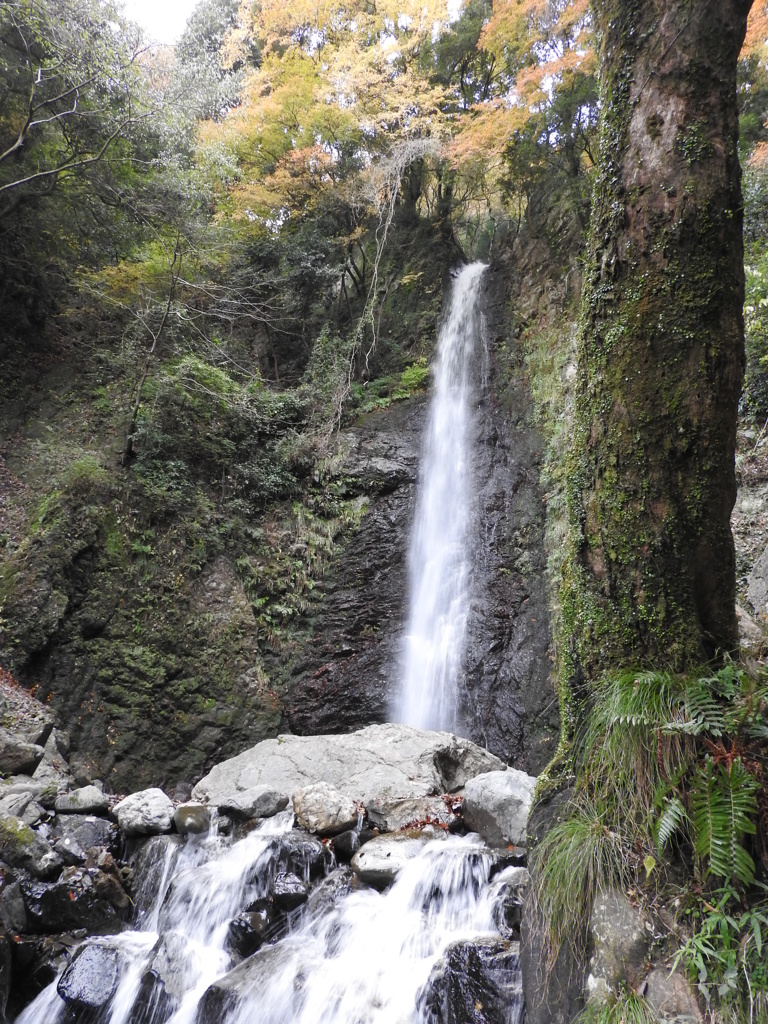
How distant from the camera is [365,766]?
620 centimetres

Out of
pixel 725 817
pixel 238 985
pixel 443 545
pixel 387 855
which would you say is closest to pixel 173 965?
pixel 238 985

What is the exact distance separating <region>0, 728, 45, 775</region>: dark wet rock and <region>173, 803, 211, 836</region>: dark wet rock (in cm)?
157

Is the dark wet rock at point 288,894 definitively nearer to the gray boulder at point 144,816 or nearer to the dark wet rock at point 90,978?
the dark wet rock at point 90,978

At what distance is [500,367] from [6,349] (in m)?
9.49

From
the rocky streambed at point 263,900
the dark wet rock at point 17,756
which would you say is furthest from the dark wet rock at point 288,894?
the dark wet rock at point 17,756

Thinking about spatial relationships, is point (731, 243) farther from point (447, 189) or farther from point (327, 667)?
point (447, 189)

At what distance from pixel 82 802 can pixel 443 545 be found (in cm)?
634

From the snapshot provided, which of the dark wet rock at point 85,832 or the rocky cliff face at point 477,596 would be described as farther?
the rocky cliff face at point 477,596

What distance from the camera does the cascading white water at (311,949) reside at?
3.35 meters

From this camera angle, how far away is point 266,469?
1066cm

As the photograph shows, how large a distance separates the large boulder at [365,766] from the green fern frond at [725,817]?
13.2 feet

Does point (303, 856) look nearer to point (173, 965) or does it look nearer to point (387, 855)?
point (387, 855)

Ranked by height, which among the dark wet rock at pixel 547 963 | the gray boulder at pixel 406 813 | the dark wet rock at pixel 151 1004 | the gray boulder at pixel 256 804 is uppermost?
the dark wet rock at pixel 547 963

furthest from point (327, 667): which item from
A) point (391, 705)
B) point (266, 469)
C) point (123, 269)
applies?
point (123, 269)
